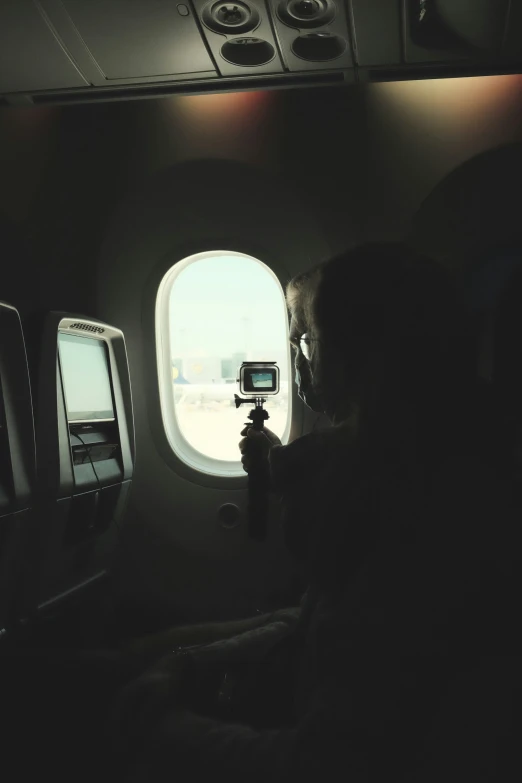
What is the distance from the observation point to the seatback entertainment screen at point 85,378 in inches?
89.6

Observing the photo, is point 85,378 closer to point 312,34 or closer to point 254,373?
point 254,373

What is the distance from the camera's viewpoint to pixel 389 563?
85 centimetres

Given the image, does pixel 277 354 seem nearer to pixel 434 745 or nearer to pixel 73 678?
pixel 73 678

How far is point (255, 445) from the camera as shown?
81.2 inches

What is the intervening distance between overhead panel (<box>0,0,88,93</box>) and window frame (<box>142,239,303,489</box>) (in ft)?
3.09

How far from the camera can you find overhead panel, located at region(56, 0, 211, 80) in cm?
197

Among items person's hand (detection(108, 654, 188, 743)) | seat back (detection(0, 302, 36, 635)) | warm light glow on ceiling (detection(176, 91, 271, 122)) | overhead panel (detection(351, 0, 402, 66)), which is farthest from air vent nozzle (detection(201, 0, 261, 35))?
person's hand (detection(108, 654, 188, 743))

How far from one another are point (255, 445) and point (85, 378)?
94 cm

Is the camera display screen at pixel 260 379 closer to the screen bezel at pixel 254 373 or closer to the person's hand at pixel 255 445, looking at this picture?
the screen bezel at pixel 254 373

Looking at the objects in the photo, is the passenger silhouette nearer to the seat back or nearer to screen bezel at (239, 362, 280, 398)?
the seat back

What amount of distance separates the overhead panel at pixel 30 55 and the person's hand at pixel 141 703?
2255 mm

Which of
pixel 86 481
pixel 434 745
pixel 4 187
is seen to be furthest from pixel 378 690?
pixel 4 187

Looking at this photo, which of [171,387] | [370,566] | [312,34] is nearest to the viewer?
[370,566]

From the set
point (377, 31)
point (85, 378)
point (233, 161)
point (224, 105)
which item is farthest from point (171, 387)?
point (377, 31)
